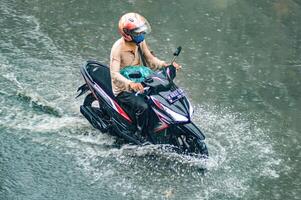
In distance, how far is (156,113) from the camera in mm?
6539

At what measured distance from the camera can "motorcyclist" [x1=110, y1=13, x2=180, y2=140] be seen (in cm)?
664

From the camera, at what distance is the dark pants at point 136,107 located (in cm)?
666

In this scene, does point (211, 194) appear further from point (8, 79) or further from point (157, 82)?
point (8, 79)

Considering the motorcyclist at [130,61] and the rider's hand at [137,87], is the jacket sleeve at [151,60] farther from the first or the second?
the rider's hand at [137,87]

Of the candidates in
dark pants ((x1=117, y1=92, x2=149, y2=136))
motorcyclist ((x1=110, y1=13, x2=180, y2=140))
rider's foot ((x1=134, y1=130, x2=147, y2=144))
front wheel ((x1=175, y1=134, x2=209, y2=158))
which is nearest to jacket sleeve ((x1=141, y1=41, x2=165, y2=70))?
motorcyclist ((x1=110, y1=13, x2=180, y2=140))

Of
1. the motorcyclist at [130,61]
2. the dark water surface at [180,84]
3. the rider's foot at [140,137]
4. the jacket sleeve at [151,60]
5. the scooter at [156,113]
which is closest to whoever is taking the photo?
the dark water surface at [180,84]

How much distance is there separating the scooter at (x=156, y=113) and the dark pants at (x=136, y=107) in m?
0.05

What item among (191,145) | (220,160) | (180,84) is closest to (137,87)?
(191,145)

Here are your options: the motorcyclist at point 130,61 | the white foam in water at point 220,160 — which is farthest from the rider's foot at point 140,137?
the white foam in water at point 220,160

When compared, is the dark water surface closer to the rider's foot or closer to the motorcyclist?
the rider's foot

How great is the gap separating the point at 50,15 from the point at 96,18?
988 mm

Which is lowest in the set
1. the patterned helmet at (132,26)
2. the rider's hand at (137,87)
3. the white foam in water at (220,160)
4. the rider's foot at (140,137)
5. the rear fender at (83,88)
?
the white foam in water at (220,160)

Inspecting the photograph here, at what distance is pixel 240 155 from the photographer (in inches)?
281

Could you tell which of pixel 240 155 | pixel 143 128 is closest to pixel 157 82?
pixel 143 128
